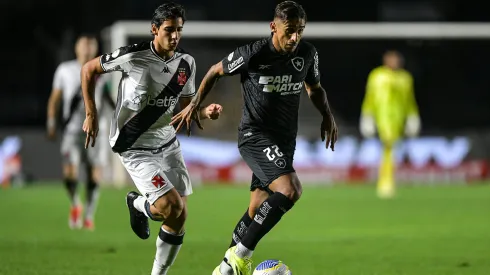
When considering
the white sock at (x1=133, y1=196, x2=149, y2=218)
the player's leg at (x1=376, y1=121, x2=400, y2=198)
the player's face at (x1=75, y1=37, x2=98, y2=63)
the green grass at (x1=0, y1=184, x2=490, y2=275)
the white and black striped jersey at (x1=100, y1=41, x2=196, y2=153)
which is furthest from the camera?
the player's leg at (x1=376, y1=121, x2=400, y2=198)

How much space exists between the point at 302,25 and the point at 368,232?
18.3 ft

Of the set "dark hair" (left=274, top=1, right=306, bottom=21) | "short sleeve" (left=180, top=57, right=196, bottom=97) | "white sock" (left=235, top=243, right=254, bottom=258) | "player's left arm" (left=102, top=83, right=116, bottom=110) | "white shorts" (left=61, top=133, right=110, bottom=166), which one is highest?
"dark hair" (left=274, top=1, right=306, bottom=21)

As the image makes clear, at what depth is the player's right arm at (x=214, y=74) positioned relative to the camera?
8172 mm

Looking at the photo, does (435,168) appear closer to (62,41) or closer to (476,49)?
(476,49)

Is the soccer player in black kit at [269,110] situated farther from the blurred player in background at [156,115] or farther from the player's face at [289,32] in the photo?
the blurred player in background at [156,115]

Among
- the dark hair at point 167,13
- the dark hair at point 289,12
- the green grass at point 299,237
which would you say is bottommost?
the green grass at point 299,237

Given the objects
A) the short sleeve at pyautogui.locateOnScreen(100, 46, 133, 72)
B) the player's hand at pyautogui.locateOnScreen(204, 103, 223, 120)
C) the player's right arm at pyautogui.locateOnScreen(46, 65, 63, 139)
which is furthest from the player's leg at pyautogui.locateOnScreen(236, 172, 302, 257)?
the player's right arm at pyautogui.locateOnScreen(46, 65, 63, 139)

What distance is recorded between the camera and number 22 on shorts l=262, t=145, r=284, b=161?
826 centimetres

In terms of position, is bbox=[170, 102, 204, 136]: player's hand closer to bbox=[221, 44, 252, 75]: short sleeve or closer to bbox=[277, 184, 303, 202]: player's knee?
bbox=[221, 44, 252, 75]: short sleeve

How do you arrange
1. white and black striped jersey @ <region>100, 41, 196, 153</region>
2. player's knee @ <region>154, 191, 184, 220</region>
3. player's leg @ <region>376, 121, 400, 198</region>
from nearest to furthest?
player's knee @ <region>154, 191, 184, 220</region> < white and black striped jersey @ <region>100, 41, 196, 153</region> < player's leg @ <region>376, 121, 400, 198</region>

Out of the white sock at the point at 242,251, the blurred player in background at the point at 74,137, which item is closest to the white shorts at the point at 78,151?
the blurred player in background at the point at 74,137

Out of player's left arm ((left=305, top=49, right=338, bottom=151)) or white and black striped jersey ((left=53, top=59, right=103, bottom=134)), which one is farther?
white and black striped jersey ((left=53, top=59, right=103, bottom=134))

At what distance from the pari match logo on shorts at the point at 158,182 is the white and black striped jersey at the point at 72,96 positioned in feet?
18.8

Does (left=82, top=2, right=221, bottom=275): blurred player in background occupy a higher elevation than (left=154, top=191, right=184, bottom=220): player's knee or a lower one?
higher
